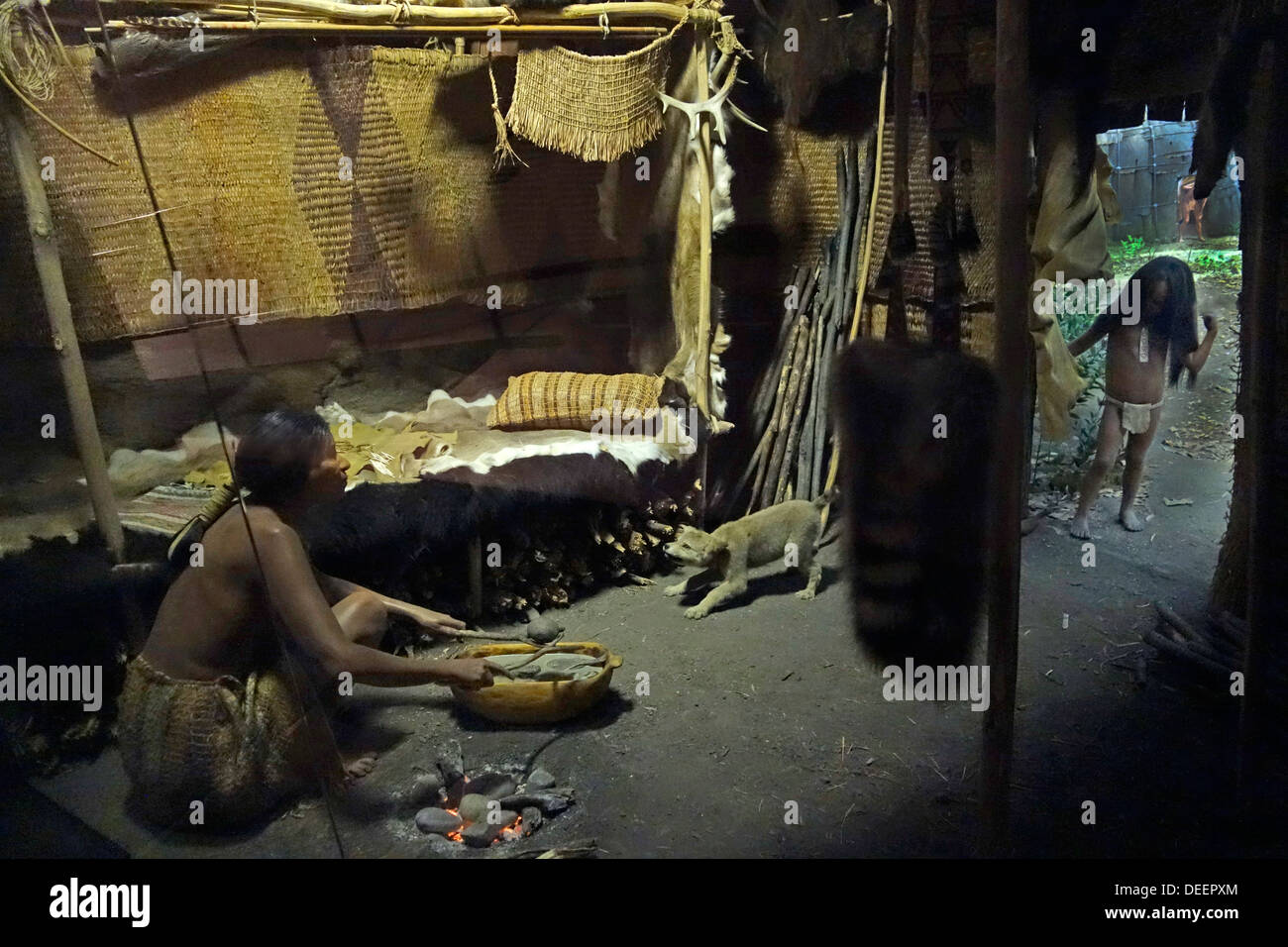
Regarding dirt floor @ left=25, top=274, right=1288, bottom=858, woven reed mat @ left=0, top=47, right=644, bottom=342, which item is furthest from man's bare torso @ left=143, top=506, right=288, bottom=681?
woven reed mat @ left=0, top=47, right=644, bottom=342

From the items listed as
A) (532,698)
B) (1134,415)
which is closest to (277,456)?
(532,698)

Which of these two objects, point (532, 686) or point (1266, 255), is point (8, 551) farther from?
point (1266, 255)

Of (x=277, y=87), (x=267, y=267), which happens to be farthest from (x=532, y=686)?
(x=277, y=87)

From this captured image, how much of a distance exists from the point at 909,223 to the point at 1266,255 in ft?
3.16

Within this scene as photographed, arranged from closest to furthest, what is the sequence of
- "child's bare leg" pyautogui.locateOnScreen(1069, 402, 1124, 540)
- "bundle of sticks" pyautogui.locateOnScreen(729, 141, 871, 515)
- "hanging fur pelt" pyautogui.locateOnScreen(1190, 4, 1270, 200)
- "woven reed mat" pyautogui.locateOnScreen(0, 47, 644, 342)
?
"hanging fur pelt" pyautogui.locateOnScreen(1190, 4, 1270, 200)
"woven reed mat" pyautogui.locateOnScreen(0, 47, 644, 342)
"child's bare leg" pyautogui.locateOnScreen(1069, 402, 1124, 540)
"bundle of sticks" pyautogui.locateOnScreen(729, 141, 871, 515)

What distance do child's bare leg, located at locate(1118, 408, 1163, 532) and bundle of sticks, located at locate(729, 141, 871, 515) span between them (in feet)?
4.70

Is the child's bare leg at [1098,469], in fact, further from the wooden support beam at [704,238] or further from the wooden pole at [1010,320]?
the wooden pole at [1010,320]

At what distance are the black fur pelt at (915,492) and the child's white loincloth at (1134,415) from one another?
7.68 feet

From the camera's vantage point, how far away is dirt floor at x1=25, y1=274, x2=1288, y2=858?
2.27 metres

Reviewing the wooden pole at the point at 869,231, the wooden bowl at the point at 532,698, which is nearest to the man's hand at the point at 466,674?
the wooden bowl at the point at 532,698

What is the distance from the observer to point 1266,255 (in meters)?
2.20

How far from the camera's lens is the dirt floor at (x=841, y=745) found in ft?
7.43

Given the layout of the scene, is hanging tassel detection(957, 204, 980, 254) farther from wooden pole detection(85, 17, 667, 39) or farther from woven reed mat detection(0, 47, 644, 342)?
woven reed mat detection(0, 47, 644, 342)

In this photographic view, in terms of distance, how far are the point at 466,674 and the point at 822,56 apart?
351cm
